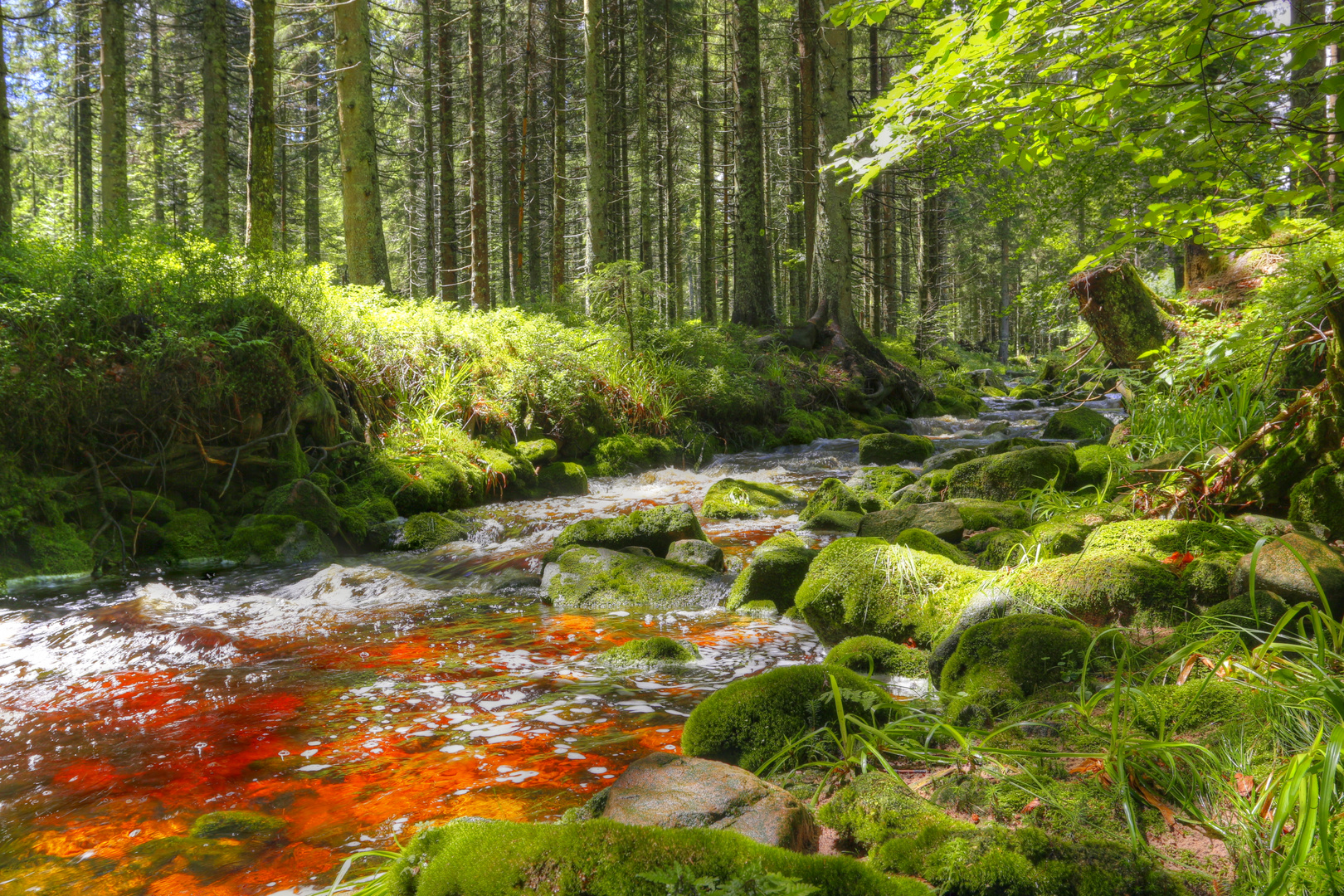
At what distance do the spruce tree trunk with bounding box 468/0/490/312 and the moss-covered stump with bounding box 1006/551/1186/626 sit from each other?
13925mm

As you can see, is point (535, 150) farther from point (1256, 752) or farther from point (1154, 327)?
point (1256, 752)

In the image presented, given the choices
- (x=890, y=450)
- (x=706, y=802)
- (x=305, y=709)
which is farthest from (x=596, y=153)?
(x=706, y=802)

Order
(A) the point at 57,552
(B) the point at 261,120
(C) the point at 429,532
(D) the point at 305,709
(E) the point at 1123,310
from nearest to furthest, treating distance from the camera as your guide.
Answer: (D) the point at 305,709, (A) the point at 57,552, (C) the point at 429,532, (E) the point at 1123,310, (B) the point at 261,120

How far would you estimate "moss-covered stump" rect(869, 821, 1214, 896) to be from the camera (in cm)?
188

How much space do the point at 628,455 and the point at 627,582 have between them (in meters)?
5.58

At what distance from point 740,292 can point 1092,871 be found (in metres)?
16.4

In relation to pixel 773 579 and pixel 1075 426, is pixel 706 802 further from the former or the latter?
pixel 1075 426

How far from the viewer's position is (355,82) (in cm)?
1135

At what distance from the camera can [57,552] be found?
20.1 ft

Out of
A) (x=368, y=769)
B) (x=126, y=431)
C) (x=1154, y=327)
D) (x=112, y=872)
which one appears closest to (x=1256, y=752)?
(x=368, y=769)

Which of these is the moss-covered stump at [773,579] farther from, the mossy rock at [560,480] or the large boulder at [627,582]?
the mossy rock at [560,480]

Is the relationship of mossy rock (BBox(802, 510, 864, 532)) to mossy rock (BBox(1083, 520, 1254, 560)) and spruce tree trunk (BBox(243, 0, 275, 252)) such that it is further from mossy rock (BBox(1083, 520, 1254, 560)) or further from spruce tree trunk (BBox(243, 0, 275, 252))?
spruce tree trunk (BBox(243, 0, 275, 252))

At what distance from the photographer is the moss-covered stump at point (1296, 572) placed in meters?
3.11

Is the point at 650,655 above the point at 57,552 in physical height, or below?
below
